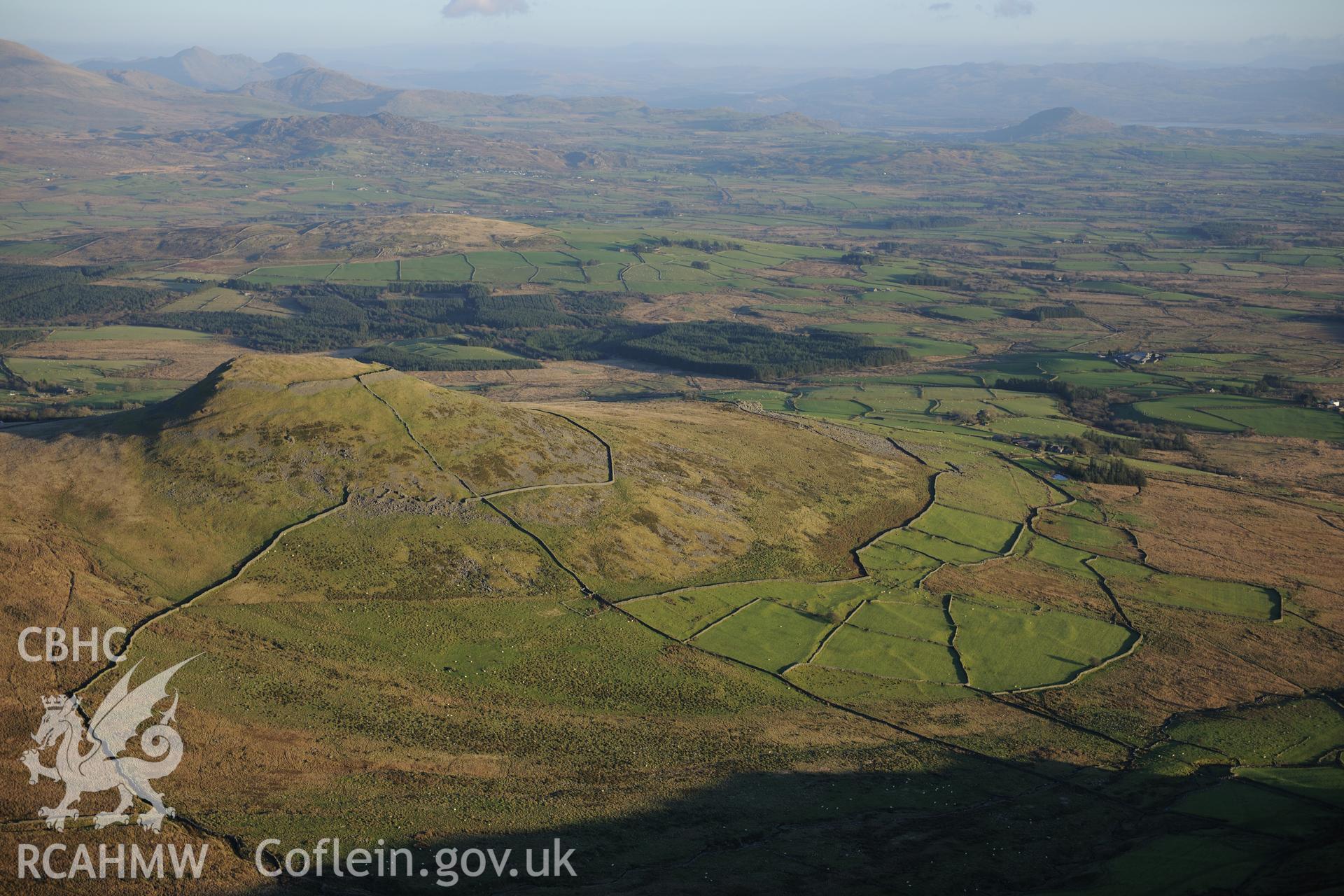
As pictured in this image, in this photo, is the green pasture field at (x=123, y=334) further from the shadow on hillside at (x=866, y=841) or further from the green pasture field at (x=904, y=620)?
the shadow on hillside at (x=866, y=841)

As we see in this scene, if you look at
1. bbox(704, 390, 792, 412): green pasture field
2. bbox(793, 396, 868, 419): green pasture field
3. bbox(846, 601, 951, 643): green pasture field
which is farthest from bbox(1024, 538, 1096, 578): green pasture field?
bbox(704, 390, 792, 412): green pasture field

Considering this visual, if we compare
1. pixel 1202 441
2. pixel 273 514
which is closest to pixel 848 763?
pixel 273 514

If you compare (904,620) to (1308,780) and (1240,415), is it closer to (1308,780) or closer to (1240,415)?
(1308,780)

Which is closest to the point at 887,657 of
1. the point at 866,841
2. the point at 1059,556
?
the point at 866,841

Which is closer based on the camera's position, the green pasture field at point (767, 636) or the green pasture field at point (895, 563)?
the green pasture field at point (767, 636)

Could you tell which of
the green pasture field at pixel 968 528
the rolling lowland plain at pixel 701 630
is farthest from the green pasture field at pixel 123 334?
the green pasture field at pixel 968 528

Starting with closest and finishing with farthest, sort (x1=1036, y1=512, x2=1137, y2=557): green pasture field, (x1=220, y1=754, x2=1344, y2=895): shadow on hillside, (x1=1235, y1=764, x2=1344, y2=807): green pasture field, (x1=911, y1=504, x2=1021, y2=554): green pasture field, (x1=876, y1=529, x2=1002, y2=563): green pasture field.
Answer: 1. (x1=220, y1=754, x2=1344, y2=895): shadow on hillside
2. (x1=1235, y1=764, x2=1344, y2=807): green pasture field
3. (x1=876, y1=529, x2=1002, y2=563): green pasture field
4. (x1=911, y1=504, x2=1021, y2=554): green pasture field
5. (x1=1036, y1=512, x2=1137, y2=557): green pasture field

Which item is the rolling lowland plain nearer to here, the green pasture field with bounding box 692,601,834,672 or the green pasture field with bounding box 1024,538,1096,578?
the green pasture field with bounding box 692,601,834,672
